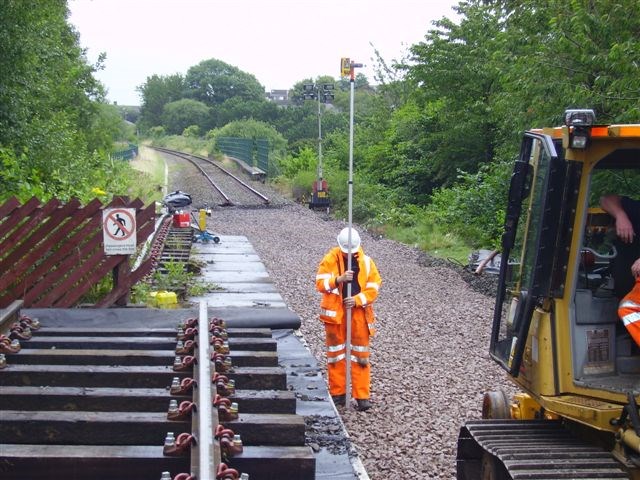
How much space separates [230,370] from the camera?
5.01 m

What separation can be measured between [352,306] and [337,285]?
25 centimetres

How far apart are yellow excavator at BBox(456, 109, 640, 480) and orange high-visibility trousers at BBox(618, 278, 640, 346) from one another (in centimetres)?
23

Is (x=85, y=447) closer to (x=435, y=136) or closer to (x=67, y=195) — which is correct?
(x=67, y=195)

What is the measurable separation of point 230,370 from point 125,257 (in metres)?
3.58

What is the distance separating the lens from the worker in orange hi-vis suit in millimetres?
8039

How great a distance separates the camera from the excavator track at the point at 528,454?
4.07m

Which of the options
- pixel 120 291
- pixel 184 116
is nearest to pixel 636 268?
pixel 120 291

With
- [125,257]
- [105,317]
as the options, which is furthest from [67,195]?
[105,317]

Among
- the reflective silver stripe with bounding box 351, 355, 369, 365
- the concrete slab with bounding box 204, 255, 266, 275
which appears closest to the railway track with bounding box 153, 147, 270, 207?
the concrete slab with bounding box 204, 255, 266, 275

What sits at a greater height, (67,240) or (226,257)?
(67,240)

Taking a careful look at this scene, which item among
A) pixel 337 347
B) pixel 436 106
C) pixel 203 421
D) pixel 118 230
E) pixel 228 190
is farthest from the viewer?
pixel 228 190

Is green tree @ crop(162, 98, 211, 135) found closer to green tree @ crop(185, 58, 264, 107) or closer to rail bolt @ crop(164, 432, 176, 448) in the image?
green tree @ crop(185, 58, 264, 107)

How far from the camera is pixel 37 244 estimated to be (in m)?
8.13

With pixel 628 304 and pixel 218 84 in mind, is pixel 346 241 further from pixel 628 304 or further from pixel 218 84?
pixel 218 84
